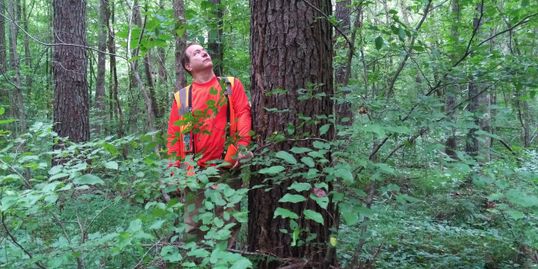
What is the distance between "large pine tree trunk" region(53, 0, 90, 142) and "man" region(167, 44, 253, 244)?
4943mm

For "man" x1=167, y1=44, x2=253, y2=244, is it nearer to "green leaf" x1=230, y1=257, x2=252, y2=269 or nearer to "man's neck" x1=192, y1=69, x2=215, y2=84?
"man's neck" x1=192, y1=69, x2=215, y2=84

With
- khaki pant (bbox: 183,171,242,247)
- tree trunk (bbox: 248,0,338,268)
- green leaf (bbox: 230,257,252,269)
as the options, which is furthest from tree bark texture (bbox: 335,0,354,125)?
green leaf (bbox: 230,257,252,269)

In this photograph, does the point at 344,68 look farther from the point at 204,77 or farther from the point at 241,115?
the point at 241,115

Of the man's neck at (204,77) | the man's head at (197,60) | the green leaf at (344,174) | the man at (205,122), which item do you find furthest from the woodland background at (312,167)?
the man's neck at (204,77)

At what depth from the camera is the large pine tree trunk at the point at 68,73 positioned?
735cm

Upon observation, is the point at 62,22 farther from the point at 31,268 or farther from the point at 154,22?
the point at 31,268

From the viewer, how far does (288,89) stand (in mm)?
2650

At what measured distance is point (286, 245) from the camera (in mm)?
2625

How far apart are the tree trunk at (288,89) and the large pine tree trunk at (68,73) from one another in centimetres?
575

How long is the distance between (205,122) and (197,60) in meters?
0.63

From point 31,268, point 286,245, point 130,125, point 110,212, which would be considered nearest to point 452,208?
point 286,245

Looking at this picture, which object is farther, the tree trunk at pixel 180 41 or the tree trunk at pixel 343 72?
the tree trunk at pixel 180 41

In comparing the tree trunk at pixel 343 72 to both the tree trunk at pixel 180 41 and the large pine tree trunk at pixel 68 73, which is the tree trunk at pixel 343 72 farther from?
the large pine tree trunk at pixel 68 73

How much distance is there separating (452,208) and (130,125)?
9769 millimetres
